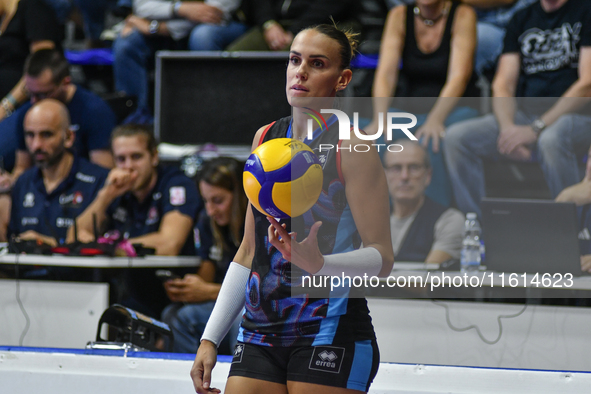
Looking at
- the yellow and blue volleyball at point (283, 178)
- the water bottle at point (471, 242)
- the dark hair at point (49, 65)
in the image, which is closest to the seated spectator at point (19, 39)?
the dark hair at point (49, 65)

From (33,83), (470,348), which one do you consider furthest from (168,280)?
(33,83)

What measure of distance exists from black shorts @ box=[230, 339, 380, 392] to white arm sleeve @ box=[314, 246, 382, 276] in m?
0.16

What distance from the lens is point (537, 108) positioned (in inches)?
142

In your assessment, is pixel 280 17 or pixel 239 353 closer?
pixel 239 353

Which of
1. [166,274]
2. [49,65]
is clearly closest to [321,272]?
[166,274]

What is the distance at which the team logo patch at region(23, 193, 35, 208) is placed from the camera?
3.76m

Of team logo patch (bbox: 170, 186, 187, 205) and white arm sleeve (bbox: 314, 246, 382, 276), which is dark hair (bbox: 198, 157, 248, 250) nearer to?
team logo patch (bbox: 170, 186, 187, 205)

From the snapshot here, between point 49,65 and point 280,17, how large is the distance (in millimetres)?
1626

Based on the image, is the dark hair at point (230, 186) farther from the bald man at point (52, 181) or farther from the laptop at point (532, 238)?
the laptop at point (532, 238)

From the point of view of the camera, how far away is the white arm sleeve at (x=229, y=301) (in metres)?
1.49

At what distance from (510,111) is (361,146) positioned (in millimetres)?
2481

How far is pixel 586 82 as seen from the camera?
11.3 ft

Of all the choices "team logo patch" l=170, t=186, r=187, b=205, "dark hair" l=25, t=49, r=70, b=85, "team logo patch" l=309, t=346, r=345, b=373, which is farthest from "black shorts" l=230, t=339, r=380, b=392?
"dark hair" l=25, t=49, r=70, b=85

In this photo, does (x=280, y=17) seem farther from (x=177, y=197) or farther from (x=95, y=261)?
(x=95, y=261)
